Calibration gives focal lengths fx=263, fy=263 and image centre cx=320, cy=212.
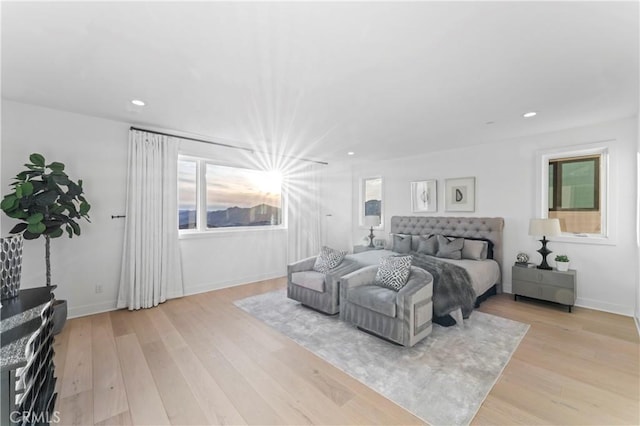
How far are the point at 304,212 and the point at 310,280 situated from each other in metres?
2.70

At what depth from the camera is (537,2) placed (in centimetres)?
153

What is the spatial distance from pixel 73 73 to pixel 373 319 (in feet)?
12.3

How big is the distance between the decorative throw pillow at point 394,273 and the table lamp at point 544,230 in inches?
85.0

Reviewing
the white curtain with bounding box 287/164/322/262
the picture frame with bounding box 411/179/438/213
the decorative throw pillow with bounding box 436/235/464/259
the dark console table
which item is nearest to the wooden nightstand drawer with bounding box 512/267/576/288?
the decorative throw pillow with bounding box 436/235/464/259

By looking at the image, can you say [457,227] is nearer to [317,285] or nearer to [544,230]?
[544,230]

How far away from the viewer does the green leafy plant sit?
267cm

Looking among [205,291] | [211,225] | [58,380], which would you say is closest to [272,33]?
[58,380]

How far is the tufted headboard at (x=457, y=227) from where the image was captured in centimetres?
445

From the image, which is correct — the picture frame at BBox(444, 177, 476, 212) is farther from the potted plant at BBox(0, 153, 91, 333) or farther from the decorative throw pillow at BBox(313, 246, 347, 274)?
the potted plant at BBox(0, 153, 91, 333)

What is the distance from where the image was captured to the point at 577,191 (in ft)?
13.1

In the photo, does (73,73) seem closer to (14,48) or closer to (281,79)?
(14,48)

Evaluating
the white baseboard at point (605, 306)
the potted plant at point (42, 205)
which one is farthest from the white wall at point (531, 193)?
the potted plant at point (42, 205)


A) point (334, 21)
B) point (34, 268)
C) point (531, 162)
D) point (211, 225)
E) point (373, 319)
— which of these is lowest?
point (373, 319)

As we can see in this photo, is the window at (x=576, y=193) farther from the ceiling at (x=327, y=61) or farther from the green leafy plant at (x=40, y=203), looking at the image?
the green leafy plant at (x=40, y=203)
